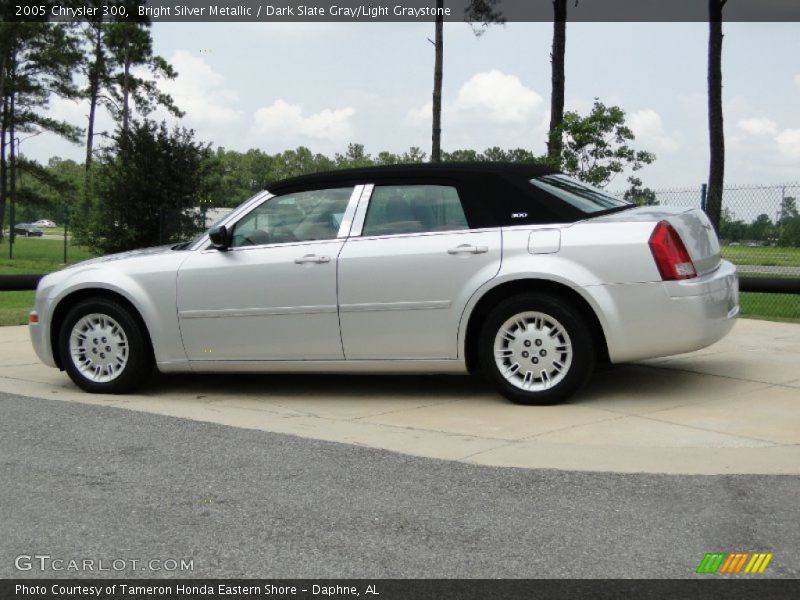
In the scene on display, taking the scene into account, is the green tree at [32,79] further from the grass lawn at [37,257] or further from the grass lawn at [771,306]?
the grass lawn at [771,306]

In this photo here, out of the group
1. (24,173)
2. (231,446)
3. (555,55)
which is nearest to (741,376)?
(231,446)

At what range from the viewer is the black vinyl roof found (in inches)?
284

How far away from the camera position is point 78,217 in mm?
29719

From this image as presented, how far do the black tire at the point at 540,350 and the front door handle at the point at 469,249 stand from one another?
1.22ft

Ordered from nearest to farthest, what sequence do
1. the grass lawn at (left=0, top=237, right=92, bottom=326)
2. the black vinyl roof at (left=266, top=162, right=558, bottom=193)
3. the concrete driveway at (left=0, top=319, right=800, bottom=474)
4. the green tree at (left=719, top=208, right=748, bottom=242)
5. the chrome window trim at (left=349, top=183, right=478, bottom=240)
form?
the concrete driveway at (left=0, top=319, right=800, bottom=474) < the chrome window trim at (left=349, top=183, right=478, bottom=240) < the black vinyl roof at (left=266, top=162, right=558, bottom=193) < the grass lawn at (left=0, top=237, right=92, bottom=326) < the green tree at (left=719, top=208, right=748, bottom=242)

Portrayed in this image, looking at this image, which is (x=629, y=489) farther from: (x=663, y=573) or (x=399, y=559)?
(x=399, y=559)

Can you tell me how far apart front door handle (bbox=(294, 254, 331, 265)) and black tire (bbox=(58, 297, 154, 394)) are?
1391mm

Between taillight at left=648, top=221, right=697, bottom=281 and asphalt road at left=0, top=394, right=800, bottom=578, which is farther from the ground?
taillight at left=648, top=221, right=697, bottom=281

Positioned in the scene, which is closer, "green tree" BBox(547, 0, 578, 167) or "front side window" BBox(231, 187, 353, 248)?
"front side window" BBox(231, 187, 353, 248)

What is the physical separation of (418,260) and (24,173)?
53.5 metres

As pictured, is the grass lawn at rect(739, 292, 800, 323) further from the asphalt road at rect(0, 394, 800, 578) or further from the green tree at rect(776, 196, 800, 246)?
the asphalt road at rect(0, 394, 800, 578)
